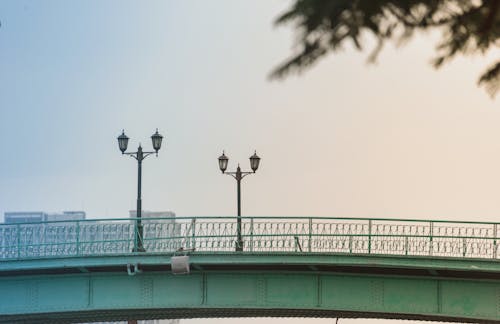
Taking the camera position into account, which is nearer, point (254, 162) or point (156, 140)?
point (156, 140)

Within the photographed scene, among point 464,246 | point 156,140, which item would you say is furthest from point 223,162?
point 464,246

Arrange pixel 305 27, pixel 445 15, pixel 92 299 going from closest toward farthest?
pixel 305 27, pixel 445 15, pixel 92 299

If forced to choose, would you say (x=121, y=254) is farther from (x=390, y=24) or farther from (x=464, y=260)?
(x=390, y=24)

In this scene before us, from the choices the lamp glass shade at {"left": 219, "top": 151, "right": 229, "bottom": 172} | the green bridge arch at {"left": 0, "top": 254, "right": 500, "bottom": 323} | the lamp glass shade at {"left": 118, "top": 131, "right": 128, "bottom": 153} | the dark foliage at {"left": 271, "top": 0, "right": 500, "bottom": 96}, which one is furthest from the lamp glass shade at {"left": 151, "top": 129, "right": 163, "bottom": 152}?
the dark foliage at {"left": 271, "top": 0, "right": 500, "bottom": 96}

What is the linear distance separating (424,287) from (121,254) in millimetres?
8252

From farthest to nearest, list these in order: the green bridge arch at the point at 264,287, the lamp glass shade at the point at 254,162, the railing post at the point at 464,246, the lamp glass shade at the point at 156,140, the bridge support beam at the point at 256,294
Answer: the lamp glass shade at the point at 254,162, the lamp glass shade at the point at 156,140, the bridge support beam at the point at 256,294, the green bridge arch at the point at 264,287, the railing post at the point at 464,246

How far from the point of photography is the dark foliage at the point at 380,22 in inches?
270

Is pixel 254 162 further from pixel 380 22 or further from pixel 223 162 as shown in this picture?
pixel 380 22

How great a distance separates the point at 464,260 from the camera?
2692cm

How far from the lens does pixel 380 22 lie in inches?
281

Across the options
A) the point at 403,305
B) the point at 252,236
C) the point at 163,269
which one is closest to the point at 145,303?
the point at 163,269

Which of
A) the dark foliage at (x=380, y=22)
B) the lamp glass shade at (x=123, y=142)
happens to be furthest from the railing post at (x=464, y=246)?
the dark foliage at (x=380, y=22)

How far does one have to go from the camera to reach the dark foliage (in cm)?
685

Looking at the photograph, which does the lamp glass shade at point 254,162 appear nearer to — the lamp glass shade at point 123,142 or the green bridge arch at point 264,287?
the lamp glass shade at point 123,142
